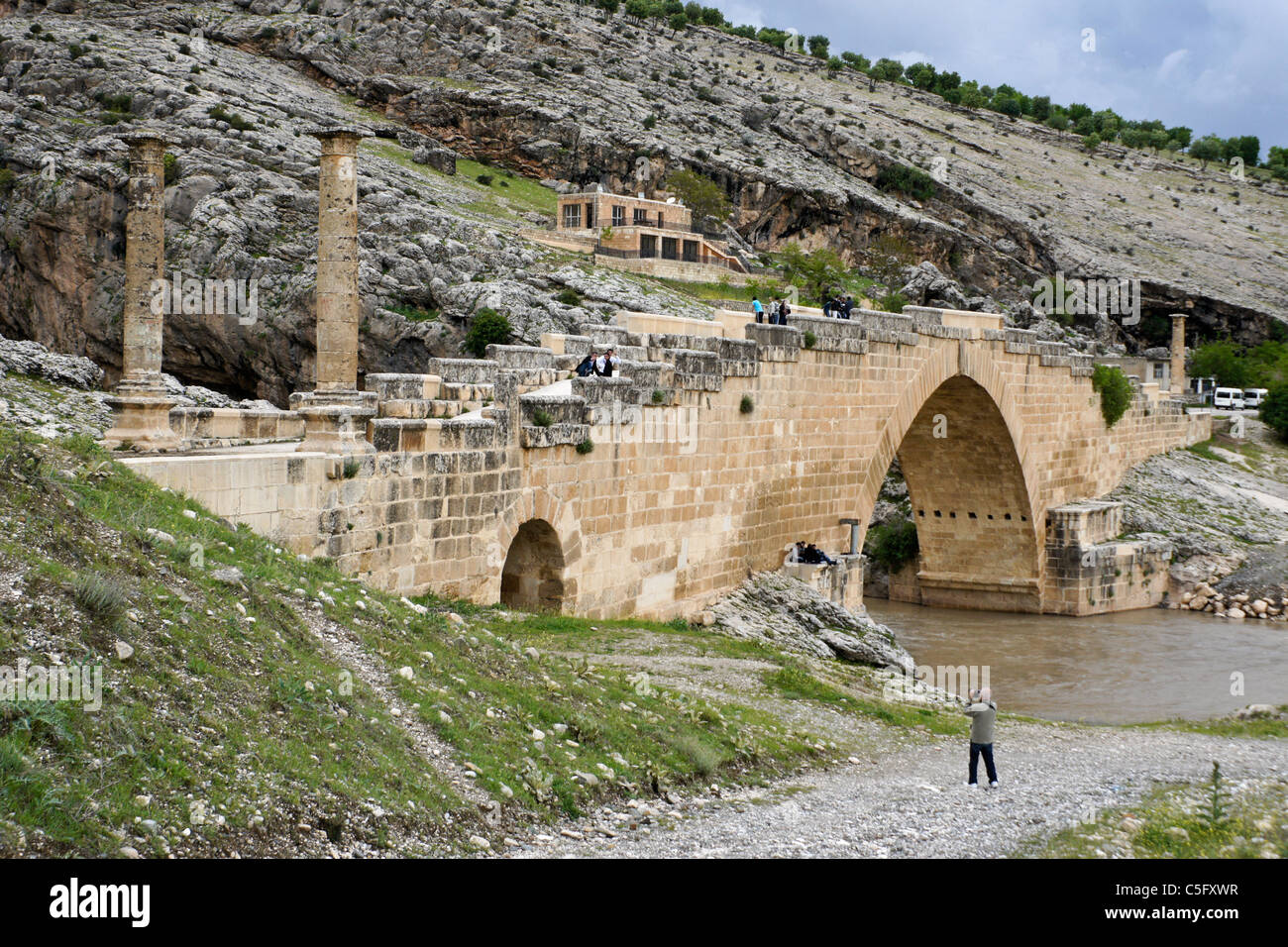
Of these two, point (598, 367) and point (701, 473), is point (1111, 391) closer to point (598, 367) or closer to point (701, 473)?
point (701, 473)

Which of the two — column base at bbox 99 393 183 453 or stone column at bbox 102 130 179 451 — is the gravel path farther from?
stone column at bbox 102 130 179 451

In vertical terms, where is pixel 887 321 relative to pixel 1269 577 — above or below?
above

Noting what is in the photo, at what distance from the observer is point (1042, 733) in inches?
568

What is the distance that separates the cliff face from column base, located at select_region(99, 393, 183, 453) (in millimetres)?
28601

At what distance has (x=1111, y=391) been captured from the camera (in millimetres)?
33188

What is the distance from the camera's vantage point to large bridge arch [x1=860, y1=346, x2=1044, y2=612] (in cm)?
2820

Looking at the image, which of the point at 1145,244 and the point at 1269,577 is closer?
the point at 1269,577

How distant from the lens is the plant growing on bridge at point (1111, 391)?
108ft

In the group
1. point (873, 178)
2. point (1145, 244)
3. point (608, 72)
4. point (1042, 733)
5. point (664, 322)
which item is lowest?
point (1042, 733)

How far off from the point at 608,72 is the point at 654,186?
1589 centimetres

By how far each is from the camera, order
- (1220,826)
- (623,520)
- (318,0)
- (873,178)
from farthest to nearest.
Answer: (318,0) → (873,178) → (623,520) → (1220,826)

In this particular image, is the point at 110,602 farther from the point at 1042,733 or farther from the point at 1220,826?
the point at 1042,733

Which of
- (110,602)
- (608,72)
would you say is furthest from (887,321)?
(608,72)

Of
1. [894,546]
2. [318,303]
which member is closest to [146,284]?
[318,303]
